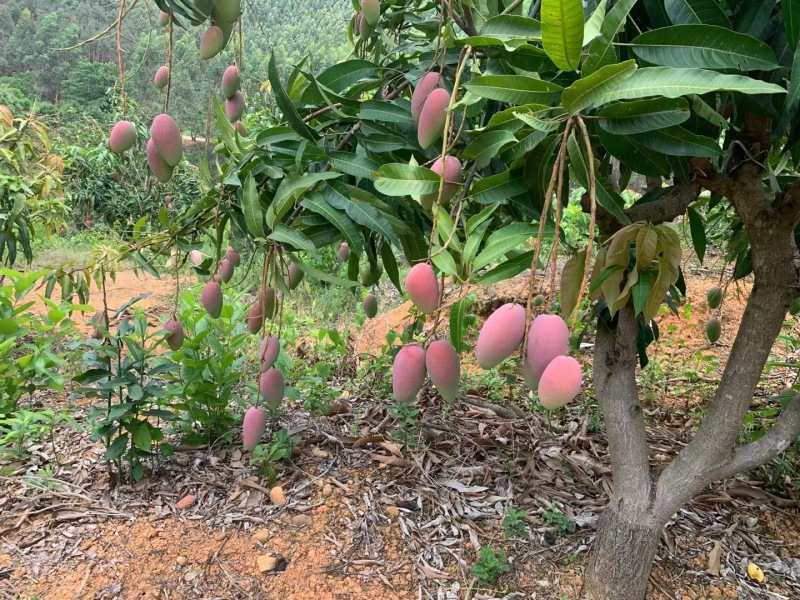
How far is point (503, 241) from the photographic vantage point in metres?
0.70

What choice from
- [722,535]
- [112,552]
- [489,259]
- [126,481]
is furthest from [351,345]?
[489,259]

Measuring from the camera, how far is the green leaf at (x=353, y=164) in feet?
2.81

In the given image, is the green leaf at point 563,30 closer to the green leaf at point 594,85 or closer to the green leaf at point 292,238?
the green leaf at point 594,85

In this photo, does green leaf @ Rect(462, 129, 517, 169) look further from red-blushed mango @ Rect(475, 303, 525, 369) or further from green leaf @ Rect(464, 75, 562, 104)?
red-blushed mango @ Rect(475, 303, 525, 369)

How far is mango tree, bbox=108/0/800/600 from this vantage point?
568 millimetres

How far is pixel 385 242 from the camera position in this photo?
1.02m

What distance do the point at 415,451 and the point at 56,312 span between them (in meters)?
1.15

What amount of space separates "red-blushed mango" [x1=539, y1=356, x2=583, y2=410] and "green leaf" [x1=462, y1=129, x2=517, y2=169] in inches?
10.5

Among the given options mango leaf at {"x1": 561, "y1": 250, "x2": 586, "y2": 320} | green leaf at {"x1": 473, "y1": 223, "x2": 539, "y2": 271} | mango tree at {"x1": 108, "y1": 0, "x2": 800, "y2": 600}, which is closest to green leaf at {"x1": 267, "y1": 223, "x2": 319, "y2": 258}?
mango tree at {"x1": 108, "y1": 0, "x2": 800, "y2": 600}

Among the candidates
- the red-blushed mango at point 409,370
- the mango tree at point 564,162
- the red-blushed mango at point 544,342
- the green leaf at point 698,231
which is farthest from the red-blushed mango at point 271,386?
the green leaf at point 698,231

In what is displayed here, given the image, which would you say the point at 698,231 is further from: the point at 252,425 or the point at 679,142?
the point at 252,425

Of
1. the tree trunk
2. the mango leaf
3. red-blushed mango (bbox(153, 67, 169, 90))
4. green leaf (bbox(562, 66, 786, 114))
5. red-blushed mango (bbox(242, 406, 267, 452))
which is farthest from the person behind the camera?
the tree trunk

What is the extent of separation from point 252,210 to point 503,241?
40 cm

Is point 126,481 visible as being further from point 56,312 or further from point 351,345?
point 351,345
